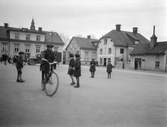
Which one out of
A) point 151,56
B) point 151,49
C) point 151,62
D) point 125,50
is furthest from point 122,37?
point 151,62

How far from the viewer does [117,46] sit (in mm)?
49469

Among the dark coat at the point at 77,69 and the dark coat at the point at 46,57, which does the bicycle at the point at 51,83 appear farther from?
the dark coat at the point at 77,69

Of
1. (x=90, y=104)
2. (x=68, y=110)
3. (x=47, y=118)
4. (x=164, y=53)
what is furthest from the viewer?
(x=164, y=53)

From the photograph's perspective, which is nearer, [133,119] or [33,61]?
[133,119]

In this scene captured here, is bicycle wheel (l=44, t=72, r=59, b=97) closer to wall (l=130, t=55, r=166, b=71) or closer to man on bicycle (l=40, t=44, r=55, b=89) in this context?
man on bicycle (l=40, t=44, r=55, b=89)

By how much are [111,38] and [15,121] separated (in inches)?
1880

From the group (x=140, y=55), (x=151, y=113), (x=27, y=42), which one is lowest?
(x=151, y=113)

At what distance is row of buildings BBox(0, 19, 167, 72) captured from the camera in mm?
37531

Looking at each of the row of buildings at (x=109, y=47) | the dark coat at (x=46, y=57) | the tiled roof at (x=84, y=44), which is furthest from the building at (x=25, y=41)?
the dark coat at (x=46, y=57)

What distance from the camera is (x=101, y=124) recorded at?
4000 mm

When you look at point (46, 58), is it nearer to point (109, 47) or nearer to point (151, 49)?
point (151, 49)

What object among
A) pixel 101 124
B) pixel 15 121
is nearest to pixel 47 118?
pixel 15 121

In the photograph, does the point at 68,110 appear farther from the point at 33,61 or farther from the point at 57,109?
the point at 33,61

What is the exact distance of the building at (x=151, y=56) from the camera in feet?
114
